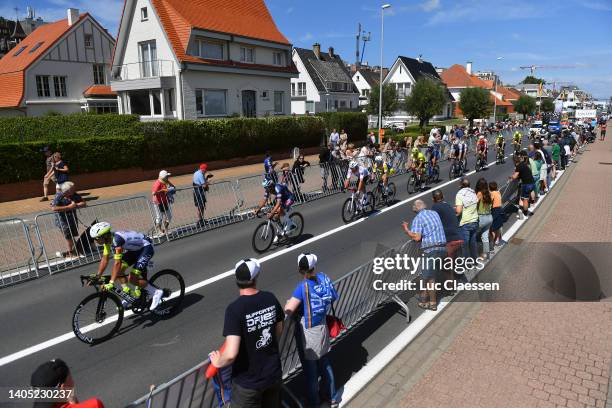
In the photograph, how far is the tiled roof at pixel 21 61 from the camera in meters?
34.0

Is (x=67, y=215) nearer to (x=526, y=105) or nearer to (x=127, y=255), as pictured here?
(x=127, y=255)

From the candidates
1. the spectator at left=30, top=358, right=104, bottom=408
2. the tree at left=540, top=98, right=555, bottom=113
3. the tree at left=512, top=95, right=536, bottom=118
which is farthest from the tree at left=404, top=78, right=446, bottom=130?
the tree at left=540, top=98, right=555, bottom=113

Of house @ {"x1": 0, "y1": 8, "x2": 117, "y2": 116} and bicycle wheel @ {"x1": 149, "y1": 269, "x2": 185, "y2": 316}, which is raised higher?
house @ {"x1": 0, "y1": 8, "x2": 117, "y2": 116}

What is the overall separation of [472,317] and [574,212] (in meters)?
9.55

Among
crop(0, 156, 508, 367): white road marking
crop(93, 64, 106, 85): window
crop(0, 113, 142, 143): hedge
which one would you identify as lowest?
crop(0, 156, 508, 367): white road marking

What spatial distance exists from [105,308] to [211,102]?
81.3 ft

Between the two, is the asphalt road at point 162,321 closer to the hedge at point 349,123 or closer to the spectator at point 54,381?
the spectator at point 54,381

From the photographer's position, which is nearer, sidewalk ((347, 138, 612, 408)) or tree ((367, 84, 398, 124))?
sidewalk ((347, 138, 612, 408))

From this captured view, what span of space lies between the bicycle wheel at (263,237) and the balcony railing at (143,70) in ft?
68.0

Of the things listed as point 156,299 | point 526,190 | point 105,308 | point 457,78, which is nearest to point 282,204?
point 156,299

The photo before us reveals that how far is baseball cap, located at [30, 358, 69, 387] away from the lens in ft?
9.93

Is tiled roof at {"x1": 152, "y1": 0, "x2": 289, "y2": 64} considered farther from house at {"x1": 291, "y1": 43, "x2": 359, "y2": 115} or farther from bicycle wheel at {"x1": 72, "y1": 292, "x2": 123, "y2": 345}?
bicycle wheel at {"x1": 72, "y1": 292, "x2": 123, "y2": 345}

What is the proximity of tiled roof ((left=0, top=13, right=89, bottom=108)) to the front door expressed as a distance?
16.6 metres

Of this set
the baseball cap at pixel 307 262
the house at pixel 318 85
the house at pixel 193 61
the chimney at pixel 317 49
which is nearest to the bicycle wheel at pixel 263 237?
the baseball cap at pixel 307 262
